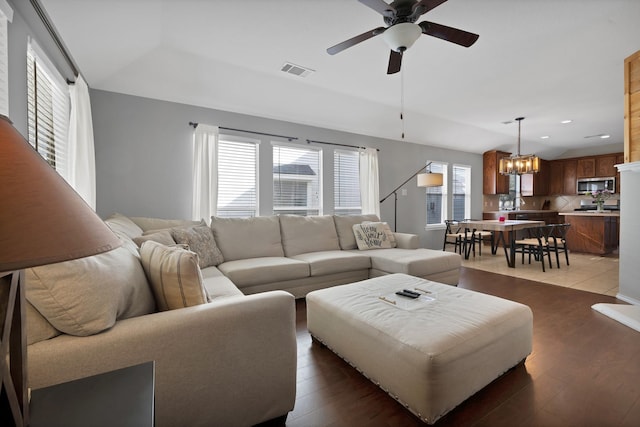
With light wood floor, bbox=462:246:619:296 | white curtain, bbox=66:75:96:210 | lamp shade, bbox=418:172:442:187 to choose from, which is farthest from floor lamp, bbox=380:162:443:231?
white curtain, bbox=66:75:96:210

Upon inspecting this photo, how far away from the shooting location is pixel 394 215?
Result: 5914 mm

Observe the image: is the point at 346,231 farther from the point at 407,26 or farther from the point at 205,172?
the point at 407,26

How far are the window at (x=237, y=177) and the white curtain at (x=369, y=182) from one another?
6.60 ft

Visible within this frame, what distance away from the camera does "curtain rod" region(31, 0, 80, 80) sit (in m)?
1.81

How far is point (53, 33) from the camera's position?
2096mm

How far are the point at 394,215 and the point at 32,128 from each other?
530cm

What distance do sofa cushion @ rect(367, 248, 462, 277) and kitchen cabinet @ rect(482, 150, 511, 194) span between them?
478 centimetres

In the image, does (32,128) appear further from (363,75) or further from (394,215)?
(394,215)

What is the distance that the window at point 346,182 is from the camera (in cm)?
522

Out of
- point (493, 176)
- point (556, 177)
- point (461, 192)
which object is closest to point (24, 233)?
point (461, 192)

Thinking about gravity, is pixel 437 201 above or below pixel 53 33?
below

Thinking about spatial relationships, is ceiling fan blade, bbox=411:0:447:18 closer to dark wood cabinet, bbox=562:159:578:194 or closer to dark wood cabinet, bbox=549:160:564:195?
dark wood cabinet, bbox=562:159:578:194

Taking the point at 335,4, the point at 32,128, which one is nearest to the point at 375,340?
the point at 335,4

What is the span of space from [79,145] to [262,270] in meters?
2.03
